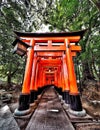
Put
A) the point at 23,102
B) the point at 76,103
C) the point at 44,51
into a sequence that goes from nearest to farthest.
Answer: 1. the point at 76,103
2. the point at 23,102
3. the point at 44,51

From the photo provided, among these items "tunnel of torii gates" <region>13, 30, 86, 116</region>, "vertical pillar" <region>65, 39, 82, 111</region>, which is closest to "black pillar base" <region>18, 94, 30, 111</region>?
"tunnel of torii gates" <region>13, 30, 86, 116</region>

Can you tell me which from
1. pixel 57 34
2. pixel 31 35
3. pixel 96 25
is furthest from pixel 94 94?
pixel 31 35

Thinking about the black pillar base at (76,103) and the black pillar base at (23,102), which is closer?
the black pillar base at (76,103)

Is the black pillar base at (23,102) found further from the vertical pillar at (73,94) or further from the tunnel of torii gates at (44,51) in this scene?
the vertical pillar at (73,94)

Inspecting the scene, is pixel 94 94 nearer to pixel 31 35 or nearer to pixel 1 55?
pixel 31 35

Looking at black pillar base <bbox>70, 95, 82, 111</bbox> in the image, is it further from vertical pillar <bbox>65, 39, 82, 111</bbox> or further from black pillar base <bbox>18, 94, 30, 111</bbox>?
black pillar base <bbox>18, 94, 30, 111</bbox>

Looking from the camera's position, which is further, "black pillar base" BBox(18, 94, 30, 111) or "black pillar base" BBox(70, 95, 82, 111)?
"black pillar base" BBox(18, 94, 30, 111)

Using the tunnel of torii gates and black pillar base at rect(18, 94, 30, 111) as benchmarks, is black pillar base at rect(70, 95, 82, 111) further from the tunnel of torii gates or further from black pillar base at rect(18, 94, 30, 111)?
black pillar base at rect(18, 94, 30, 111)

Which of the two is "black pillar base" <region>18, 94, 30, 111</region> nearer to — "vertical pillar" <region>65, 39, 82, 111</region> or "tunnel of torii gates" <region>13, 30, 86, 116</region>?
"tunnel of torii gates" <region>13, 30, 86, 116</region>

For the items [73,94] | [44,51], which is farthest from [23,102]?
[44,51]

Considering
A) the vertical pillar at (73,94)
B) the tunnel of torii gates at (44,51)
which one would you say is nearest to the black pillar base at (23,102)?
the tunnel of torii gates at (44,51)

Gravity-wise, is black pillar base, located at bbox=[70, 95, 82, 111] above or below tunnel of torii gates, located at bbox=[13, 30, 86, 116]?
below

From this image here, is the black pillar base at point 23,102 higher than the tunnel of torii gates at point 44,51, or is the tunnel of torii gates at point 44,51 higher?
the tunnel of torii gates at point 44,51

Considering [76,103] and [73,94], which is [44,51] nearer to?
[73,94]
